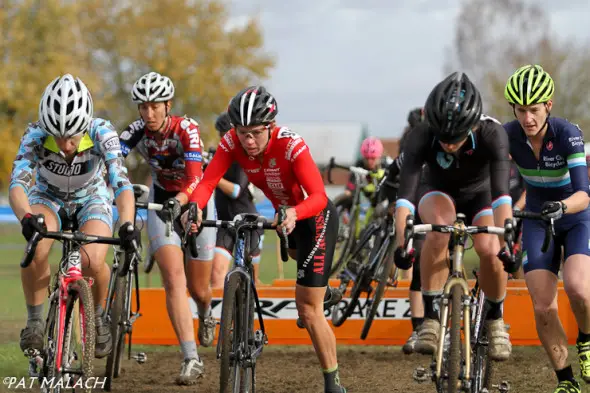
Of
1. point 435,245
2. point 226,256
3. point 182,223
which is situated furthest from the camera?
point 226,256

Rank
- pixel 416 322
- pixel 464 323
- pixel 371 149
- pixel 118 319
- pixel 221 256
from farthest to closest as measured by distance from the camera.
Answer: pixel 371 149 → pixel 221 256 → pixel 416 322 → pixel 118 319 → pixel 464 323

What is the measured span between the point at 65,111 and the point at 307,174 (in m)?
1.75

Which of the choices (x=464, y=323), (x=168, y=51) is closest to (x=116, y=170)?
(x=464, y=323)

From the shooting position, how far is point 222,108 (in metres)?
52.2

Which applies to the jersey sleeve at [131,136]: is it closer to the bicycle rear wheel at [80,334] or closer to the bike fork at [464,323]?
the bicycle rear wheel at [80,334]

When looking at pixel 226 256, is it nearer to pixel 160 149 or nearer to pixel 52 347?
pixel 160 149

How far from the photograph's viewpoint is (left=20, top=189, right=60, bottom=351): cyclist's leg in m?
7.12

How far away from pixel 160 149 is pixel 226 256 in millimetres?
2153

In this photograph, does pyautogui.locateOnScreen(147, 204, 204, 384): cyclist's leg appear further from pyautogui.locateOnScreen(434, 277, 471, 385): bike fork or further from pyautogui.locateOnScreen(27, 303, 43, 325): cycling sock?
pyautogui.locateOnScreen(434, 277, 471, 385): bike fork

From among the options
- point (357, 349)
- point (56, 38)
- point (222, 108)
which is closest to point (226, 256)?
point (357, 349)

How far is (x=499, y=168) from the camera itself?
7090 millimetres

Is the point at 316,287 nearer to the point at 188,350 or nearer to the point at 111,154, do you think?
the point at 111,154

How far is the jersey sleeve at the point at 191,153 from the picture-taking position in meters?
8.64

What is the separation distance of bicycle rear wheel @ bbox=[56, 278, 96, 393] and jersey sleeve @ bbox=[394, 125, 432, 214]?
2.25m
